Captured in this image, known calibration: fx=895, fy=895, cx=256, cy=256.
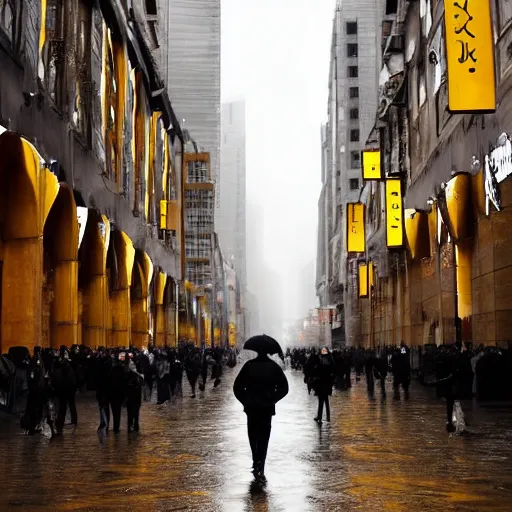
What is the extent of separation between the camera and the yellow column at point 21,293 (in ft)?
81.8

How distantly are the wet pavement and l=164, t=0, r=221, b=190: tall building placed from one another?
104320 mm

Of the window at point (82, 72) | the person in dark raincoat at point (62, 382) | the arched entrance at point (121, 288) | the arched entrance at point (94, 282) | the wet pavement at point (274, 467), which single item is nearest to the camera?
the wet pavement at point (274, 467)

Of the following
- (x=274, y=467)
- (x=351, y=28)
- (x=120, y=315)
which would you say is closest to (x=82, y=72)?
(x=120, y=315)

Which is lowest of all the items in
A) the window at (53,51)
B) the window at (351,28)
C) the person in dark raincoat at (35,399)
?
the person in dark raincoat at (35,399)

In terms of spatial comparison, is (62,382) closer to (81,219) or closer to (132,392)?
(132,392)

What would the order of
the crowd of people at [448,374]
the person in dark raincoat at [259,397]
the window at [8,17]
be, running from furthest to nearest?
the window at [8,17] < the crowd of people at [448,374] < the person in dark raincoat at [259,397]

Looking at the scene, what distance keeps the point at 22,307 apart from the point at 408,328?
28.4m

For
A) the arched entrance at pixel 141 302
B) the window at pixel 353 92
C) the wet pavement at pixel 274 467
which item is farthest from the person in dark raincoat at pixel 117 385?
the window at pixel 353 92

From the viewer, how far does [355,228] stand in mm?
69375

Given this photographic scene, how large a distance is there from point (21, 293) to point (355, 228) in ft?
153

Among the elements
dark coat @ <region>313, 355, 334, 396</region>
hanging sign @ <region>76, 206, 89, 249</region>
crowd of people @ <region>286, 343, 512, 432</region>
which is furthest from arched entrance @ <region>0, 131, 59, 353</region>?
dark coat @ <region>313, 355, 334, 396</region>

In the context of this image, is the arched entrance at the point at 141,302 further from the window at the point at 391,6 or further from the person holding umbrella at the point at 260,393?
the person holding umbrella at the point at 260,393

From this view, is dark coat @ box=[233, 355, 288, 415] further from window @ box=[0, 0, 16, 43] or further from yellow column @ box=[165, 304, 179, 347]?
yellow column @ box=[165, 304, 179, 347]

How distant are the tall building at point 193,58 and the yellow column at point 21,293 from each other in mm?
94632
